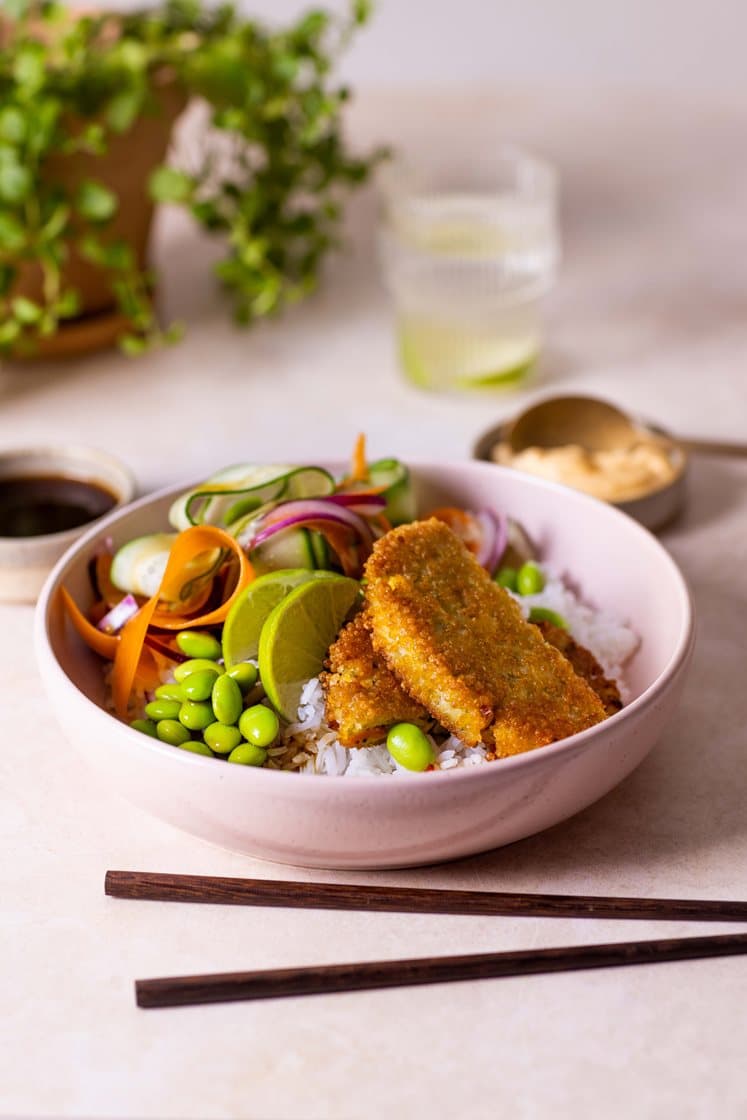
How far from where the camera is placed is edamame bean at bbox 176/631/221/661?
6.20ft

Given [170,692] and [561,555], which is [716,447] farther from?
[170,692]

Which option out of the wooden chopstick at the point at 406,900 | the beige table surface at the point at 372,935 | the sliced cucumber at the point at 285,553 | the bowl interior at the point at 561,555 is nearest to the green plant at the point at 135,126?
the beige table surface at the point at 372,935

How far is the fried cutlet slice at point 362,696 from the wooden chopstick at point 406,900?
0.20 m

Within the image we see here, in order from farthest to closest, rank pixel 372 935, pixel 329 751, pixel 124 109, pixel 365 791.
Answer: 1. pixel 124 109
2. pixel 329 751
3. pixel 372 935
4. pixel 365 791

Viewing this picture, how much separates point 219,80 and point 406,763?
6.58 feet

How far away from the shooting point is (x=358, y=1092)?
1.43 meters

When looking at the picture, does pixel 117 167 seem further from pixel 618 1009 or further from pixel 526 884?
pixel 618 1009

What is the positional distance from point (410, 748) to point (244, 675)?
0.28 m

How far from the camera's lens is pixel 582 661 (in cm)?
193

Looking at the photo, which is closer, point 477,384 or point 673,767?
point 673,767

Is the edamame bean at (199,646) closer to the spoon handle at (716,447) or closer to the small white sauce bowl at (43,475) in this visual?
the small white sauce bowl at (43,475)

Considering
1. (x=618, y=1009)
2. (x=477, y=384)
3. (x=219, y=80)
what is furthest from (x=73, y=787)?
(x=219, y=80)

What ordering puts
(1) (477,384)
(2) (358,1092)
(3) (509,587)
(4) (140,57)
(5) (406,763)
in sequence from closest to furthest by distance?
1. (2) (358,1092)
2. (5) (406,763)
3. (3) (509,587)
4. (4) (140,57)
5. (1) (477,384)

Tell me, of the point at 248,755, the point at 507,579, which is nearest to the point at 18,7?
the point at 507,579
